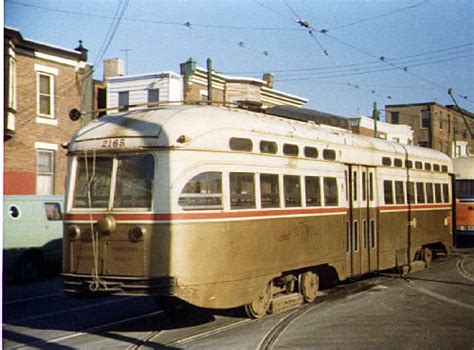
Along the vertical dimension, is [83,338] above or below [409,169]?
below

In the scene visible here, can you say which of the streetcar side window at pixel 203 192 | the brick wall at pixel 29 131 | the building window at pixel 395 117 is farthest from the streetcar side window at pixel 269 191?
the building window at pixel 395 117

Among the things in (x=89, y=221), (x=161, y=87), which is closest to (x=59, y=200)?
(x=89, y=221)

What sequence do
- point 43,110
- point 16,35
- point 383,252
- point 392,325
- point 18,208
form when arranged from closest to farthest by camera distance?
point 392,325, point 383,252, point 18,208, point 16,35, point 43,110

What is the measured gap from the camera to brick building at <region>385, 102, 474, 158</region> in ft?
177

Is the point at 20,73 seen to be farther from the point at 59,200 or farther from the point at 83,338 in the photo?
the point at 83,338

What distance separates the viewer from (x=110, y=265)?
8336 mm

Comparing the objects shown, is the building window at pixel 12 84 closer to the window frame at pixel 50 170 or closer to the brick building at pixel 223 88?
the window frame at pixel 50 170

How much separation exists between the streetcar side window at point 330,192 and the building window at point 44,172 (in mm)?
12626

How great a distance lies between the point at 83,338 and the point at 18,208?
24.4 ft

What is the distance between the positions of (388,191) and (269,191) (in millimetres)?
5036

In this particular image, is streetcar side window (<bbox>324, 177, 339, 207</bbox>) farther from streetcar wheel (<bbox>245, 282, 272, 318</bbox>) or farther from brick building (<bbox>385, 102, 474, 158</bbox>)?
brick building (<bbox>385, 102, 474, 158</bbox>)

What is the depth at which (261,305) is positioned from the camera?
9.77 metres

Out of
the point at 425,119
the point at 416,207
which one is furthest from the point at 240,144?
the point at 425,119

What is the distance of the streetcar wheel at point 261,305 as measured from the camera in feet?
31.4
